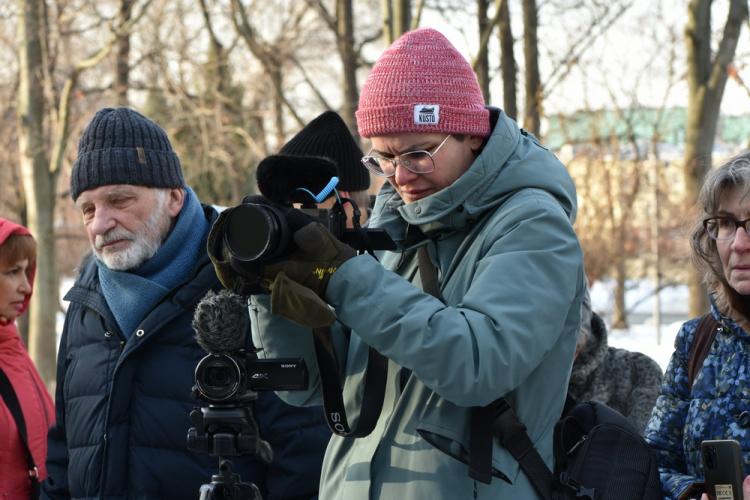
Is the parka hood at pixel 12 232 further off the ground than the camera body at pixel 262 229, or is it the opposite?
the parka hood at pixel 12 232

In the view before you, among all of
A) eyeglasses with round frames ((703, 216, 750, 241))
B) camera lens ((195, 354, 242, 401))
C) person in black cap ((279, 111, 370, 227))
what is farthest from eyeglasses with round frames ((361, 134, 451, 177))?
person in black cap ((279, 111, 370, 227))

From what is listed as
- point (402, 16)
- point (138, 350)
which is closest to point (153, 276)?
point (138, 350)

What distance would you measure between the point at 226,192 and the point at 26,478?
1340 centimetres

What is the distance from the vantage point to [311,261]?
6.50 ft

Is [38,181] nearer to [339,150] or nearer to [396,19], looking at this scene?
[396,19]

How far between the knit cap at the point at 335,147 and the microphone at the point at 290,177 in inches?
78.0

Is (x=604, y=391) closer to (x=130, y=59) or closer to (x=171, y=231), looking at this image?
(x=171, y=231)

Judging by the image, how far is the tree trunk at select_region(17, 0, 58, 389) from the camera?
384 inches

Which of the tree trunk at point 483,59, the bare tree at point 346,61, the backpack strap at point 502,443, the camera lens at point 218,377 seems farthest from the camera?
the bare tree at point 346,61

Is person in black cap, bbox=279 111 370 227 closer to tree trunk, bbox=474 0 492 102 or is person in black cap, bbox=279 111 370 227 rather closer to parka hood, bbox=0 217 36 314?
parka hood, bbox=0 217 36 314

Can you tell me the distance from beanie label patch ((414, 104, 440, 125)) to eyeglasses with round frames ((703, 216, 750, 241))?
0.78m

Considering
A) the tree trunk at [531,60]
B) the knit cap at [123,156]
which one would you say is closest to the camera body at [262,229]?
the knit cap at [123,156]

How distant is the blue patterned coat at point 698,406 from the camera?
2.47 m

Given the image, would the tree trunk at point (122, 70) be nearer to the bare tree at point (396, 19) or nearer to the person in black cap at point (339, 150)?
the bare tree at point (396, 19)
